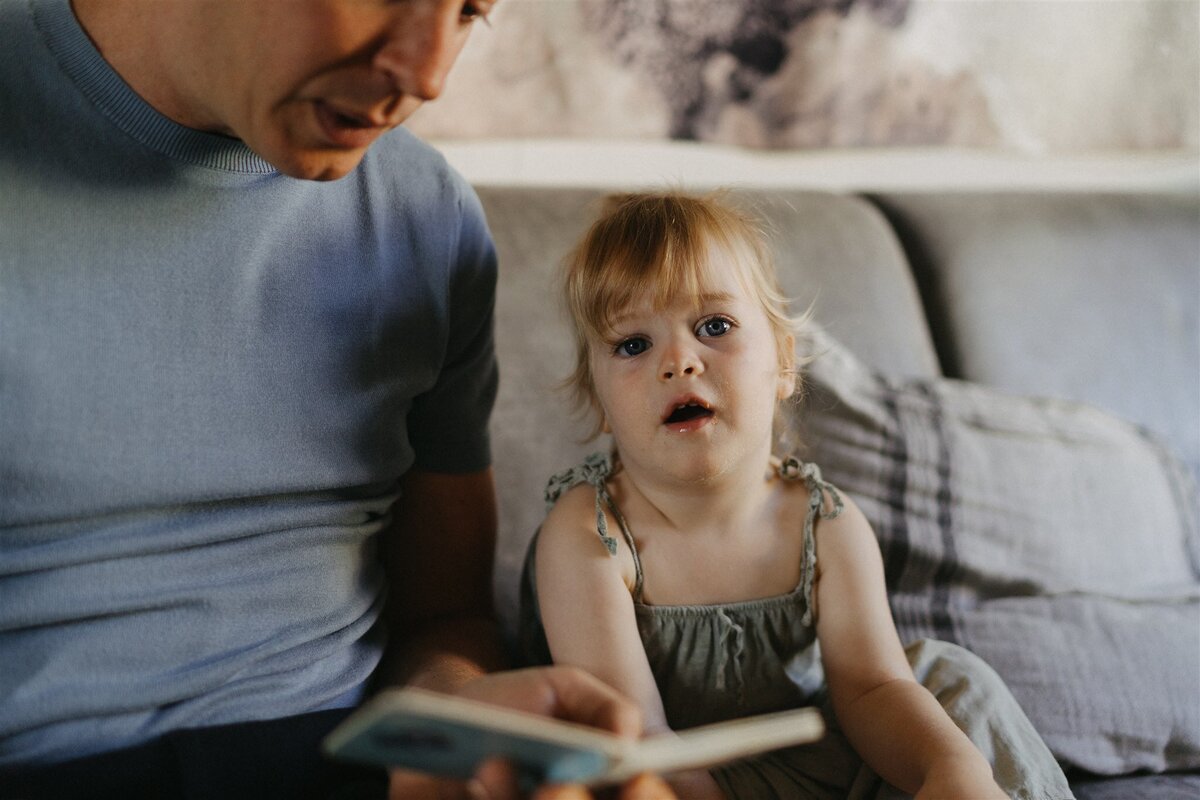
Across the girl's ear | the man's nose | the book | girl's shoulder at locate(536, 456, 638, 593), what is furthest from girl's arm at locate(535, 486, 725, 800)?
the man's nose

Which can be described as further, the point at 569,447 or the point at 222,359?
the point at 569,447

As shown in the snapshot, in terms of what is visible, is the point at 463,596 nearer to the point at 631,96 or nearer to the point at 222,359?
the point at 222,359

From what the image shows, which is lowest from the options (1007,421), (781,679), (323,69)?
(781,679)

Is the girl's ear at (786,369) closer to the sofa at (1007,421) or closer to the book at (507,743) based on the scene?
the sofa at (1007,421)

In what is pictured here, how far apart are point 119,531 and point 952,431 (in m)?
1.02

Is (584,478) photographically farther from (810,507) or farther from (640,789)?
(640,789)

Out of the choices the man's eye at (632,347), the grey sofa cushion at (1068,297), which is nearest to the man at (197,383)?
the man's eye at (632,347)

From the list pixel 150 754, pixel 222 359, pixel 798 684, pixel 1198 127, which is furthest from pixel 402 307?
pixel 1198 127

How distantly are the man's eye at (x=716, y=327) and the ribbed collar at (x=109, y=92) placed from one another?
48 cm

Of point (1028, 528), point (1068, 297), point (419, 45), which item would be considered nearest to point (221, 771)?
point (419, 45)

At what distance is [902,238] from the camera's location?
68.0 inches

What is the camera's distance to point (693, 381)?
38.5 inches

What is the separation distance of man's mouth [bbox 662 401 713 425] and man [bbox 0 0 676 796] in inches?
10.8

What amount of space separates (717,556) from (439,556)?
0.30 m
